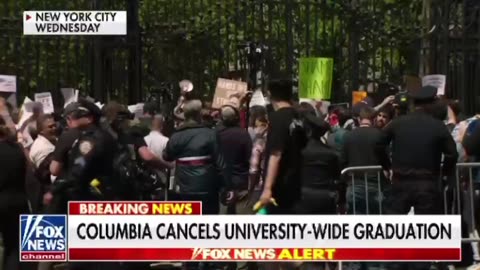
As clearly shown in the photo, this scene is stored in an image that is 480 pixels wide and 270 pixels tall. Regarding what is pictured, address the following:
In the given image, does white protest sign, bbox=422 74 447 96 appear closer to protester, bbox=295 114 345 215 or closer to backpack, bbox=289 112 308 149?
protester, bbox=295 114 345 215

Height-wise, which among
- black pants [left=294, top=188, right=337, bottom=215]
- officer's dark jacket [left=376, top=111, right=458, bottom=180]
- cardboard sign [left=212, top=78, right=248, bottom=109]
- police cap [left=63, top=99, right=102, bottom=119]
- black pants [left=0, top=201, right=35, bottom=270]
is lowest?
black pants [left=0, top=201, right=35, bottom=270]

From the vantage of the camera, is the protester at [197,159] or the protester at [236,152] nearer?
the protester at [197,159]

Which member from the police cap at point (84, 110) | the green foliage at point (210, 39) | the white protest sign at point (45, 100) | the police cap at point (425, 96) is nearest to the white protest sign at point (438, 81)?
the green foliage at point (210, 39)

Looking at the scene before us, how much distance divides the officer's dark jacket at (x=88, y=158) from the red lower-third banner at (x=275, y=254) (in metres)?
1.50

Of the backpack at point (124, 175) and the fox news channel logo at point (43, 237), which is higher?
the backpack at point (124, 175)

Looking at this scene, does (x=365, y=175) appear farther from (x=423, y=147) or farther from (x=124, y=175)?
(x=124, y=175)

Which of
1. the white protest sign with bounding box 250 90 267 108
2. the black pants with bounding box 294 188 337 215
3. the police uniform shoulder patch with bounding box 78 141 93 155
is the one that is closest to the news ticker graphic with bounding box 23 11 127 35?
the white protest sign with bounding box 250 90 267 108

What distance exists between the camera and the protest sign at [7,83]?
1880 centimetres

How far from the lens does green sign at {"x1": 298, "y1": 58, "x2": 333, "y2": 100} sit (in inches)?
763

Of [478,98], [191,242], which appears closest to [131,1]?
[478,98]

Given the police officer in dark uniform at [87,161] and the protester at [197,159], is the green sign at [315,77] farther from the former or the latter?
the police officer in dark uniform at [87,161]

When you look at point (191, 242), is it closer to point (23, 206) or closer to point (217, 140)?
point (23, 206)

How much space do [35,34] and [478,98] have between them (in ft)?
19.4

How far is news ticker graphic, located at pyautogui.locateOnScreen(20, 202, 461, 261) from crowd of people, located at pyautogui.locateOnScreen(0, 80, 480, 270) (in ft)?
3.43
